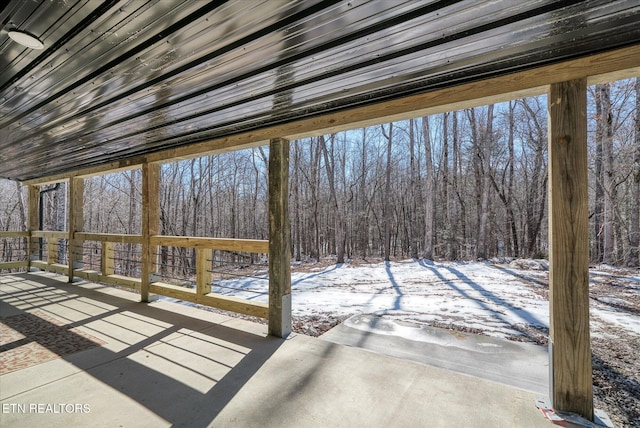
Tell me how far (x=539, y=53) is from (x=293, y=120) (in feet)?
6.44

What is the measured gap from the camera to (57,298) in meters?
4.33

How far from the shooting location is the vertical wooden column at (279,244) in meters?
2.99

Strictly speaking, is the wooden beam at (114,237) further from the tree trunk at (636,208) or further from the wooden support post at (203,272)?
the tree trunk at (636,208)

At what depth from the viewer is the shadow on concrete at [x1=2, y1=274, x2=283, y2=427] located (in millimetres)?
1894

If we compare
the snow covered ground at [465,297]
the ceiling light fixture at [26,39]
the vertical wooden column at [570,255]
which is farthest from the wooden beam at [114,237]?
the vertical wooden column at [570,255]

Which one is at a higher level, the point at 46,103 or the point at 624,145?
the point at 624,145

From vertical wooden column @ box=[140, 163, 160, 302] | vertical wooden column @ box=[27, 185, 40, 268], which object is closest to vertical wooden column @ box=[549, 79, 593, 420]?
vertical wooden column @ box=[140, 163, 160, 302]

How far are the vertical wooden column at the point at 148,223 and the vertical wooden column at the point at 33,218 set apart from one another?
463cm

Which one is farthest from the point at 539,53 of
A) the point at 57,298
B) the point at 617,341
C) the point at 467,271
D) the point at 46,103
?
the point at 467,271

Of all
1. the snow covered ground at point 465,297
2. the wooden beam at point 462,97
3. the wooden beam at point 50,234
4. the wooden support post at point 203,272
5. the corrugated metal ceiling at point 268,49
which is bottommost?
the snow covered ground at point 465,297

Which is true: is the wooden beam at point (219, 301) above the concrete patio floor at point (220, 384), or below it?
above

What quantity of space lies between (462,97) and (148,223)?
4.37 metres

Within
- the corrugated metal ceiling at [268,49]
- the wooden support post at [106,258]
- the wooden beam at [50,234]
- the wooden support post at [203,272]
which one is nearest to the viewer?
the corrugated metal ceiling at [268,49]

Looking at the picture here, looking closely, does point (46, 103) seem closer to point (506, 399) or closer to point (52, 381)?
point (52, 381)
